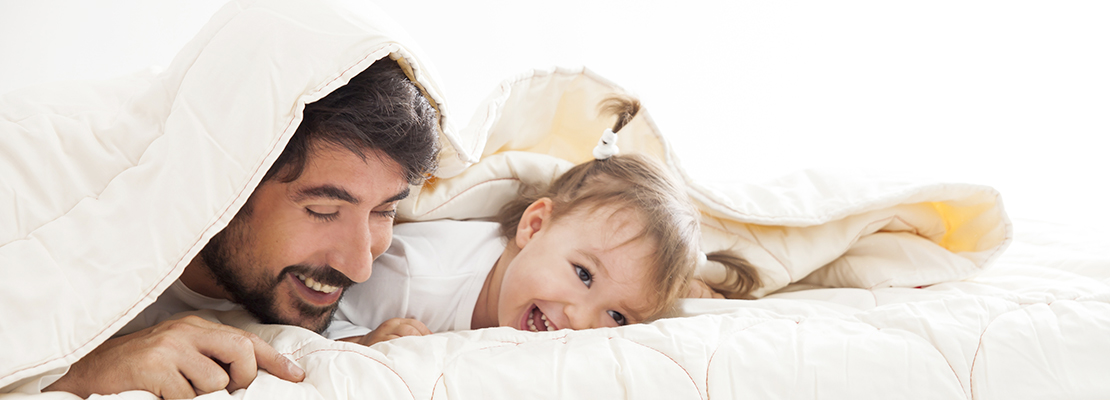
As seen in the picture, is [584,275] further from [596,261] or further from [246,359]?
[246,359]

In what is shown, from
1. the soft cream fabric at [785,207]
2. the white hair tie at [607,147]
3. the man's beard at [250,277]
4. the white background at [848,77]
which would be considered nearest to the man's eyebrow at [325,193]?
the man's beard at [250,277]

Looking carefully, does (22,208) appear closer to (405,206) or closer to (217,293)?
(217,293)

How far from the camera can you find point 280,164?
3.07ft

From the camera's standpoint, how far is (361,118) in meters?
0.94

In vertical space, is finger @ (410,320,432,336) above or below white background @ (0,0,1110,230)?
below

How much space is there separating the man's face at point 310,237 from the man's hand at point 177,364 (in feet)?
0.74

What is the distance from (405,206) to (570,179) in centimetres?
34

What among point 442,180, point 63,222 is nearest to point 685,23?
point 442,180

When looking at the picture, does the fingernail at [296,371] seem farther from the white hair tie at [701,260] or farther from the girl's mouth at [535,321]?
the white hair tie at [701,260]

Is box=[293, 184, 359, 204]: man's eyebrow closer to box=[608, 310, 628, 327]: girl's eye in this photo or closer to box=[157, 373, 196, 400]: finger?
box=[157, 373, 196, 400]: finger

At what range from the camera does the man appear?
3.10 feet

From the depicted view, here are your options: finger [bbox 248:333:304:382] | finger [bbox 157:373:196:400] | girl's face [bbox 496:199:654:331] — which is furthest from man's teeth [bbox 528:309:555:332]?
finger [bbox 157:373:196:400]

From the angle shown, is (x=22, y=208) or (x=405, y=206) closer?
(x=22, y=208)

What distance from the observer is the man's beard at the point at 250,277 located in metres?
1.02
